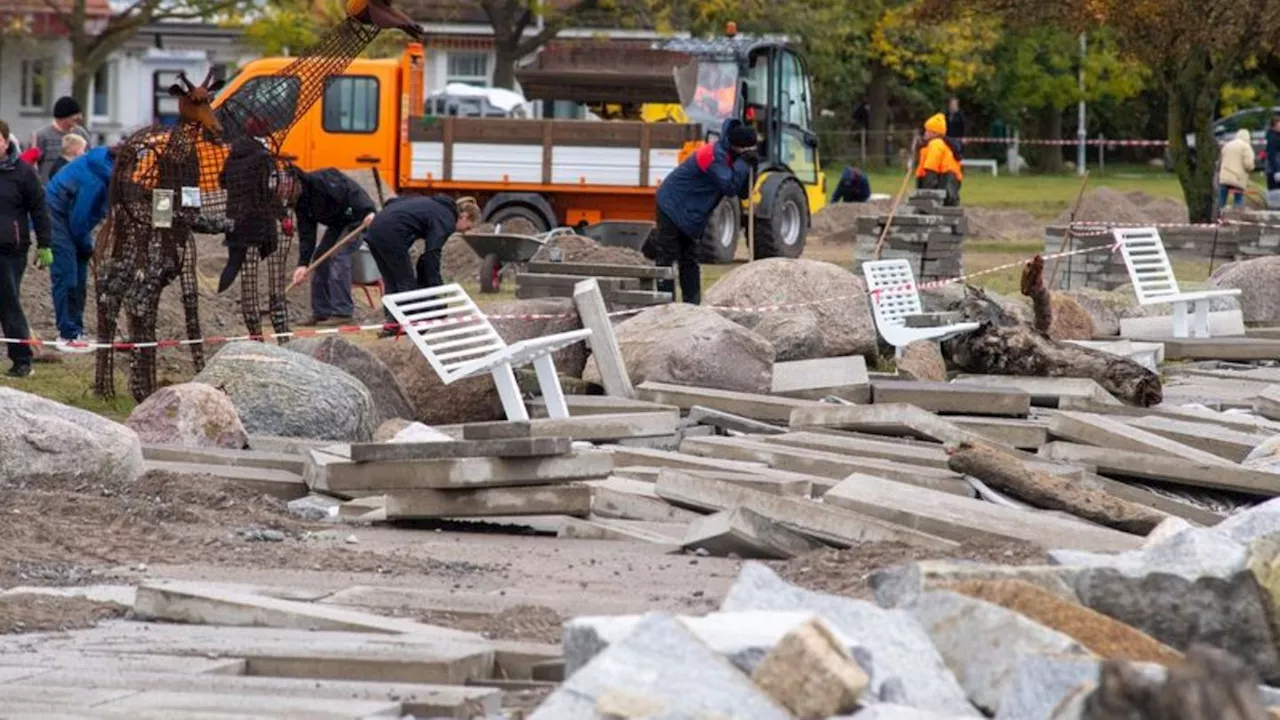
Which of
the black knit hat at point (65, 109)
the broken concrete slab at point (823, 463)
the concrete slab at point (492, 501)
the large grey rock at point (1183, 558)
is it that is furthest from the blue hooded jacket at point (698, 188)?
the large grey rock at point (1183, 558)

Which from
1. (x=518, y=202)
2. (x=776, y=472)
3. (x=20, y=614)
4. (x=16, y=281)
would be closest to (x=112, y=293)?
(x=16, y=281)

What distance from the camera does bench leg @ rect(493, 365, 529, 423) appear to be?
13070mm

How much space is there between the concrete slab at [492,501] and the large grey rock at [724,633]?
451 centimetres

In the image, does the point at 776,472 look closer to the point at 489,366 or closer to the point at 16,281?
the point at 489,366

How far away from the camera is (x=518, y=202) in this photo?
26.8m

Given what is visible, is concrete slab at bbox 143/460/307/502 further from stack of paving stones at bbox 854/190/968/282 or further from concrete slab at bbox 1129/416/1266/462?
stack of paving stones at bbox 854/190/968/282

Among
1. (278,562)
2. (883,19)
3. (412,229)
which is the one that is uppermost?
(883,19)

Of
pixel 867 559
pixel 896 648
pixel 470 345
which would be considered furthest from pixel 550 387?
pixel 896 648

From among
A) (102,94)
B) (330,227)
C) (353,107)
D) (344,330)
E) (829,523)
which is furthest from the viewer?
(102,94)

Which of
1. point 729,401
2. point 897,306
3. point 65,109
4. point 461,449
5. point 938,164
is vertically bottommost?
point 729,401

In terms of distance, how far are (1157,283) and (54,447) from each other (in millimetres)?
11256

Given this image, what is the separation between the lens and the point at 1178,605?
278 inches

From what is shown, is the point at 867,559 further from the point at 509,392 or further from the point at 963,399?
the point at 963,399

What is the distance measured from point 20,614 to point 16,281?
30.2ft
